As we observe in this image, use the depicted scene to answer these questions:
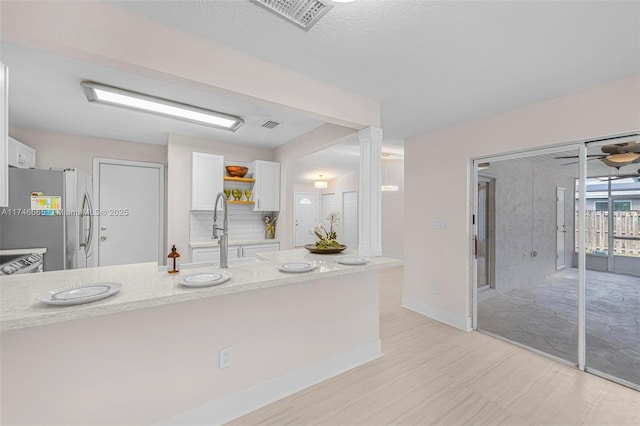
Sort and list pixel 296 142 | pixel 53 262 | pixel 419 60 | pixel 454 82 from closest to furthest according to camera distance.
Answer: pixel 419 60, pixel 454 82, pixel 53 262, pixel 296 142

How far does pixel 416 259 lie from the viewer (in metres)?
3.78

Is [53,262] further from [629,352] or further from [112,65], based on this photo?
[629,352]

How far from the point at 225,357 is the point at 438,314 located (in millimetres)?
2743

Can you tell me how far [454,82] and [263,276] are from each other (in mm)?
2153

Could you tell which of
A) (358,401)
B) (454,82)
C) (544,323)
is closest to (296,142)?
(454,82)

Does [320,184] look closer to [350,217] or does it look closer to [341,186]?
[341,186]

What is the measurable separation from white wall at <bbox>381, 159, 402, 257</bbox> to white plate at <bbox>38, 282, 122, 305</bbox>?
687cm

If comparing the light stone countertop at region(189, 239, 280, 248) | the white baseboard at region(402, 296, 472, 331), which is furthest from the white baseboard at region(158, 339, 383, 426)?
the light stone countertop at region(189, 239, 280, 248)

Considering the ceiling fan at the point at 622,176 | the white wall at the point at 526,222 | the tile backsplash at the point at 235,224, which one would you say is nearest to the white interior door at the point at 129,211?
the tile backsplash at the point at 235,224

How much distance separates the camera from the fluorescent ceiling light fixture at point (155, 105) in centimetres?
234

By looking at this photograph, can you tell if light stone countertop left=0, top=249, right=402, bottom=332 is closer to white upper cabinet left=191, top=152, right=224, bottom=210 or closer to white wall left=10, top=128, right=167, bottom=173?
white upper cabinet left=191, top=152, right=224, bottom=210

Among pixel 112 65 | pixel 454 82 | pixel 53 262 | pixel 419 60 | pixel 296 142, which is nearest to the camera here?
pixel 112 65

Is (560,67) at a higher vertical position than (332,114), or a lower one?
higher

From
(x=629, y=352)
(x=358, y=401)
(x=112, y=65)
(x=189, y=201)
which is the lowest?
(x=358, y=401)
